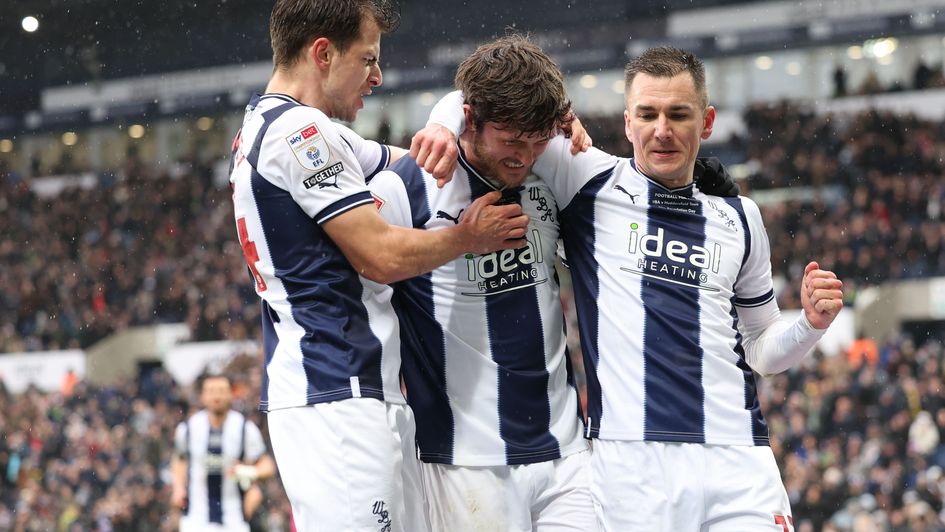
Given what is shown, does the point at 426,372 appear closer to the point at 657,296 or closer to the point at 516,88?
the point at 657,296

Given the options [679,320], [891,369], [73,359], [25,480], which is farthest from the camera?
[73,359]

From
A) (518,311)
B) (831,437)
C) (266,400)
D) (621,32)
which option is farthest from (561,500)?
(621,32)

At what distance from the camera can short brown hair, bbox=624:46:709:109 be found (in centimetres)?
295

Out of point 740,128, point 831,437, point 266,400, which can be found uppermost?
point 740,128

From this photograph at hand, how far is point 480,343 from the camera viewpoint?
2916 mm

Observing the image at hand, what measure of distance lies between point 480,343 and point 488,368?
0.24ft

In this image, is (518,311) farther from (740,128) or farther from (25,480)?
(740,128)

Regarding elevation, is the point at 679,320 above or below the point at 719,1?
below

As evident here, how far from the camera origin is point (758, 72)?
62.9 ft

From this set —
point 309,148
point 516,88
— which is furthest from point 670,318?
point 309,148

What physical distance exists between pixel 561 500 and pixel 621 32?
54.3 feet

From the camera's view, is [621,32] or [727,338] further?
[621,32]

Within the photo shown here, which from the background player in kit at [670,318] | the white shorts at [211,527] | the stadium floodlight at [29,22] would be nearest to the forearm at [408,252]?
the background player in kit at [670,318]

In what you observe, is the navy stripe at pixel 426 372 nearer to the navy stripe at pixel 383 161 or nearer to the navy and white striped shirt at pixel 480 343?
the navy and white striped shirt at pixel 480 343
